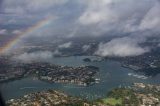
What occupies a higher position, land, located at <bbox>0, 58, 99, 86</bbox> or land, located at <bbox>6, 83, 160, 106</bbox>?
land, located at <bbox>0, 58, 99, 86</bbox>

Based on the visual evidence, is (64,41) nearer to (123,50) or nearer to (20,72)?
(123,50)

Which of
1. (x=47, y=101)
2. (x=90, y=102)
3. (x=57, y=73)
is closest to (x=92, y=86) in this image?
(x=57, y=73)

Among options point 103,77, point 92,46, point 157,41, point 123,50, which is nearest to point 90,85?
point 103,77

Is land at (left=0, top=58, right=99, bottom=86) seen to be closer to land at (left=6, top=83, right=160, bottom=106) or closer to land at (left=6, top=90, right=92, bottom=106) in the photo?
land at (left=6, top=83, right=160, bottom=106)

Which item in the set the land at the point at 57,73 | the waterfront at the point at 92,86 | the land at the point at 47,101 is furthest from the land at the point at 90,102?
the land at the point at 57,73

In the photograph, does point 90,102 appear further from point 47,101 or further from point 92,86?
point 92,86

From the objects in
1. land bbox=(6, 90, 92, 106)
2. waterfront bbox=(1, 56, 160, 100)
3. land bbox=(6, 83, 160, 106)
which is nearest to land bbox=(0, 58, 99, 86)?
waterfront bbox=(1, 56, 160, 100)

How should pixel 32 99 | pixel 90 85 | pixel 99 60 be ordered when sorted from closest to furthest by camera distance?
1. pixel 32 99
2. pixel 90 85
3. pixel 99 60

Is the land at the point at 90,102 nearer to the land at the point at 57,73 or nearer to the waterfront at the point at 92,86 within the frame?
the waterfront at the point at 92,86
